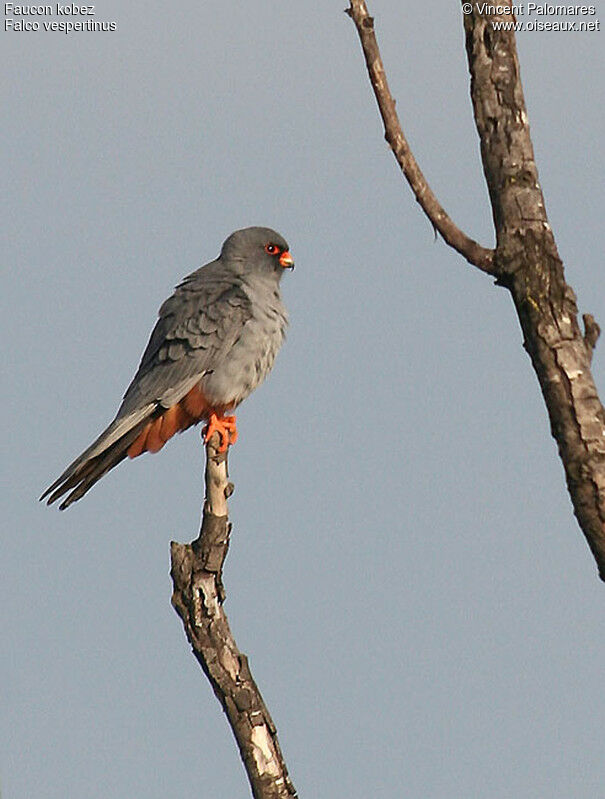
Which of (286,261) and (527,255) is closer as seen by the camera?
(527,255)

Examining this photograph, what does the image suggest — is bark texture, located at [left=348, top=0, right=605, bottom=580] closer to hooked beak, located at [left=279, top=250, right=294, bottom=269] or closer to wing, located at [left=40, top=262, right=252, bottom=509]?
wing, located at [left=40, top=262, right=252, bottom=509]

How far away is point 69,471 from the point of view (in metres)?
7.62

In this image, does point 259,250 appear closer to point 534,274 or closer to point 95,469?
point 95,469

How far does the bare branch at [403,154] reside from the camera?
509 cm

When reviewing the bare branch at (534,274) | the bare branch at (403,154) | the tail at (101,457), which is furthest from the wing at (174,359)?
the bare branch at (534,274)

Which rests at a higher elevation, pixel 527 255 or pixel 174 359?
pixel 174 359

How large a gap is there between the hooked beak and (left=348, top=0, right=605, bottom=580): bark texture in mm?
3983

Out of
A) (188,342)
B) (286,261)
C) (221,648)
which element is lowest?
(221,648)

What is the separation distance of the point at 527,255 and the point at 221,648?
2449mm

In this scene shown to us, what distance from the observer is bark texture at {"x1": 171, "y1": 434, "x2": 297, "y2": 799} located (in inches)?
216

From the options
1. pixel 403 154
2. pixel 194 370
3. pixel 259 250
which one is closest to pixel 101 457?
pixel 194 370

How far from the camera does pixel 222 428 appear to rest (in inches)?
307

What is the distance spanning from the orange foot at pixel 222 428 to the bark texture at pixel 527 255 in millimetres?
2902

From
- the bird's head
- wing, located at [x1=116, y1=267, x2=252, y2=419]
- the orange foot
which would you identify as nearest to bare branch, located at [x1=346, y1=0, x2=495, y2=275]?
the orange foot
